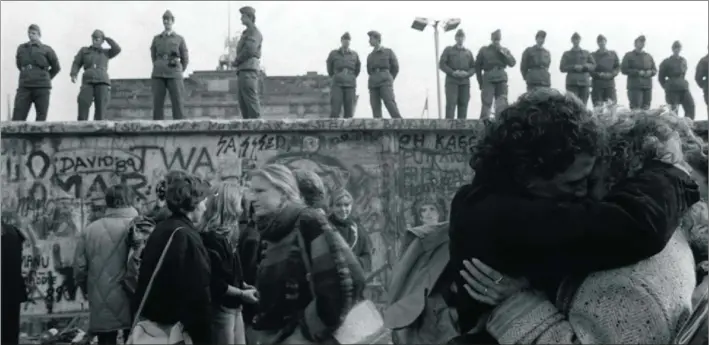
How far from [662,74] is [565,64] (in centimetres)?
185

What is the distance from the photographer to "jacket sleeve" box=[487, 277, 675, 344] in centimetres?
266

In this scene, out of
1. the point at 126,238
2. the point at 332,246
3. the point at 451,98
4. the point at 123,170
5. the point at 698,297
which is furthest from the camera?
the point at 451,98

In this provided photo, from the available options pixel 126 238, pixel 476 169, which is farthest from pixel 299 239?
pixel 126 238

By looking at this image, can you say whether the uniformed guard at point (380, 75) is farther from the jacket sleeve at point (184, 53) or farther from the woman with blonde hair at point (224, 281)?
the woman with blonde hair at point (224, 281)

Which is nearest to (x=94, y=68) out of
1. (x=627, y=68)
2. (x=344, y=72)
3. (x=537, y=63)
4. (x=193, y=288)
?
(x=344, y=72)

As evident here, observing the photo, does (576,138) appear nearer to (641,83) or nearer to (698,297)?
(698,297)

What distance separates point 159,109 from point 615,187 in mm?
14446

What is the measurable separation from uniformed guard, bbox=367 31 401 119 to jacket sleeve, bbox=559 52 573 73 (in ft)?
8.48

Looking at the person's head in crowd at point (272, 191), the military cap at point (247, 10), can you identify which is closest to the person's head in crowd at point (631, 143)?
the person's head in crowd at point (272, 191)

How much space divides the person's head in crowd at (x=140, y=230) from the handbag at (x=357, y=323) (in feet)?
13.8

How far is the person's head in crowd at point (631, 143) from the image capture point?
2818 mm

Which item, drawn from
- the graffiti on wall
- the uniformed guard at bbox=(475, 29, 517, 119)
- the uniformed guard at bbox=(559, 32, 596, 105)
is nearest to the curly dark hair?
the graffiti on wall

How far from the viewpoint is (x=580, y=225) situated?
2648mm

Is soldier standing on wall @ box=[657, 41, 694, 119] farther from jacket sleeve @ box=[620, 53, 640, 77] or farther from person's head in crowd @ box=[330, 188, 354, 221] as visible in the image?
person's head in crowd @ box=[330, 188, 354, 221]
